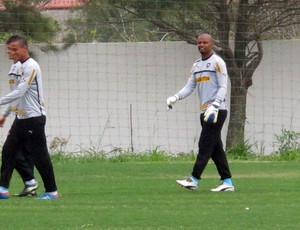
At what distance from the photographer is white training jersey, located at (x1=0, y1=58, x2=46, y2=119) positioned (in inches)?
380

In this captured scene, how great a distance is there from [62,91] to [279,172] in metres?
6.02

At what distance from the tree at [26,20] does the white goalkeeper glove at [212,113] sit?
6811 mm

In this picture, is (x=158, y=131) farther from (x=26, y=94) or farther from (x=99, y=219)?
(x=99, y=219)

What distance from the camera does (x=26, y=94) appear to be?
32.2 feet

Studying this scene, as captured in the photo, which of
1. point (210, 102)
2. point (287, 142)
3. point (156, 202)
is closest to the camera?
point (156, 202)

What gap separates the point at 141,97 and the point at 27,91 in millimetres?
8684

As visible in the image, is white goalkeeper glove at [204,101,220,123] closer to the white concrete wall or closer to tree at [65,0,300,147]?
tree at [65,0,300,147]

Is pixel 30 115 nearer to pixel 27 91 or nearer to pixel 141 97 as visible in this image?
pixel 27 91

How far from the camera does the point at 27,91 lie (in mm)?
9789

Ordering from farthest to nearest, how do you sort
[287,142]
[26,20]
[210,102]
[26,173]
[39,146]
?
[287,142], [26,20], [210,102], [26,173], [39,146]

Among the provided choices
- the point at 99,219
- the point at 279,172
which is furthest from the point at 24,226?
the point at 279,172

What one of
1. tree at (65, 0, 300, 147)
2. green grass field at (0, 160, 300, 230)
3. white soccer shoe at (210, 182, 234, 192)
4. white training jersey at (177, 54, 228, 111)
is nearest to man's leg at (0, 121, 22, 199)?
green grass field at (0, 160, 300, 230)

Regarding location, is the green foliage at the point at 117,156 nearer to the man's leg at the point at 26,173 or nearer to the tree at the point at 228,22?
the tree at the point at 228,22

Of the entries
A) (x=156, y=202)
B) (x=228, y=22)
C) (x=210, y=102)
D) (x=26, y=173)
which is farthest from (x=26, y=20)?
(x=156, y=202)
